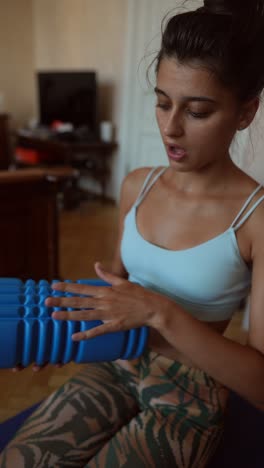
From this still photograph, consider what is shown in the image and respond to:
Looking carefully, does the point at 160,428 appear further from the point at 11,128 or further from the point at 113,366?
the point at 11,128

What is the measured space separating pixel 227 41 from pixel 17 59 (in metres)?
4.13

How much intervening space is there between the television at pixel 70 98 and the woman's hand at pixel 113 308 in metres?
3.07

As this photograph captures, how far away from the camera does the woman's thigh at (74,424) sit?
70cm

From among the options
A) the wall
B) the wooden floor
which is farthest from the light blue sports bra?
the wall

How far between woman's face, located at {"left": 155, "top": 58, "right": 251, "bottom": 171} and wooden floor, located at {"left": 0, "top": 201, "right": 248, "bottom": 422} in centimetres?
108

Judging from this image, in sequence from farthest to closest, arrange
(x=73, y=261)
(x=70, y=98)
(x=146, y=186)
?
(x=70, y=98) < (x=73, y=261) < (x=146, y=186)

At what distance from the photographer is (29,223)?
1815 mm

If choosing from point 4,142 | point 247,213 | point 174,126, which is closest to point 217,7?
point 174,126

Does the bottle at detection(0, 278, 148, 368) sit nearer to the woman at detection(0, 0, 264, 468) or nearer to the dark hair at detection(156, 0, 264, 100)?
the woman at detection(0, 0, 264, 468)

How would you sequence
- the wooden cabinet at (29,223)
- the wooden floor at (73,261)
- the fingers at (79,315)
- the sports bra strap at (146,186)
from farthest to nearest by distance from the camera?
the wooden cabinet at (29,223) → the wooden floor at (73,261) → the sports bra strap at (146,186) → the fingers at (79,315)

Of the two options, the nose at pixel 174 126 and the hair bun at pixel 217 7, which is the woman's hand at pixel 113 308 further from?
the hair bun at pixel 217 7

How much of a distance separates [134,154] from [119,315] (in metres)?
2.87

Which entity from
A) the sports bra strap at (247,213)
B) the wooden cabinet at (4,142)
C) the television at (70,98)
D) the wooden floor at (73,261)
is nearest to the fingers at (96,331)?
the sports bra strap at (247,213)

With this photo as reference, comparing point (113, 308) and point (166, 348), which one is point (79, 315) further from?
point (166, 348)
